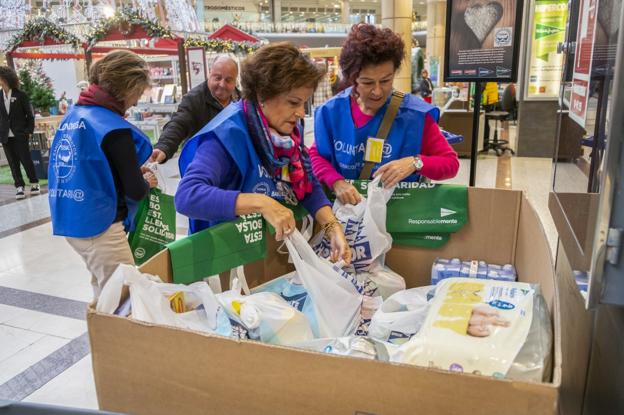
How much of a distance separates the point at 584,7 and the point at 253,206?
833 millimetres

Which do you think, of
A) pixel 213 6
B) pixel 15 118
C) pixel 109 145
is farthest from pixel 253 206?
pixel 213 6

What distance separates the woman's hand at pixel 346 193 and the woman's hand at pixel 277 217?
463mm

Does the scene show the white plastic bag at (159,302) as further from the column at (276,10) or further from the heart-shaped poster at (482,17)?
the column at (276,10)

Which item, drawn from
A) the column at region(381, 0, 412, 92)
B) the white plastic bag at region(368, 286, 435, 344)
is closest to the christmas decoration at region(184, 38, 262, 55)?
the column at region(381, 0, 412, 92)

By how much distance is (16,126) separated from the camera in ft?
20.0

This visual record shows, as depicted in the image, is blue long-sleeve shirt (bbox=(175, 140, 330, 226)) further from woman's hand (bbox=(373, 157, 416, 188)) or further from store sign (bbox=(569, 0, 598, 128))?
store sign (bbox=(569, 0, 598, 128))

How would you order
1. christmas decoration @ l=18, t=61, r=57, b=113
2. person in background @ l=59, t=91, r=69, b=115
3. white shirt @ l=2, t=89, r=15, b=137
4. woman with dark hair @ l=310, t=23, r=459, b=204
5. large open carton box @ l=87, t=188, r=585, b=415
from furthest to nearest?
1. person in background @ l=59, t=91, r=69, b=115
2. christmas decoration @ l=18, t=61, r=57, b=113
3. white shirt @ l=2, t=89, r=15, b=137
4. woman with dark hair @ l=310, t=23, r=459, b=204
5. large open carton box @ l=87, t=188, r=585, b=415

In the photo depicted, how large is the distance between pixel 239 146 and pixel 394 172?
1.67ft

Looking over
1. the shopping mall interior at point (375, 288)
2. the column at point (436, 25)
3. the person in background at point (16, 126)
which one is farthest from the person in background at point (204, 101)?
the column at point (436, 25)

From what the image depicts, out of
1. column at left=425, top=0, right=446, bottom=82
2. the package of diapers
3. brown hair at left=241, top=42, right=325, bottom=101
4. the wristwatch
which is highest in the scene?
column at left=425, top=0, right=446, bottom=82

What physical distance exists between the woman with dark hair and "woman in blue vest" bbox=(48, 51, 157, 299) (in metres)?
0.81

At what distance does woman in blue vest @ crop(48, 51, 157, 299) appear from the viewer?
1.97 m

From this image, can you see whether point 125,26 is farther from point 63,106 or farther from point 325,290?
point 325,290

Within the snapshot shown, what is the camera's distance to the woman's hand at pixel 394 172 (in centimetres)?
153
